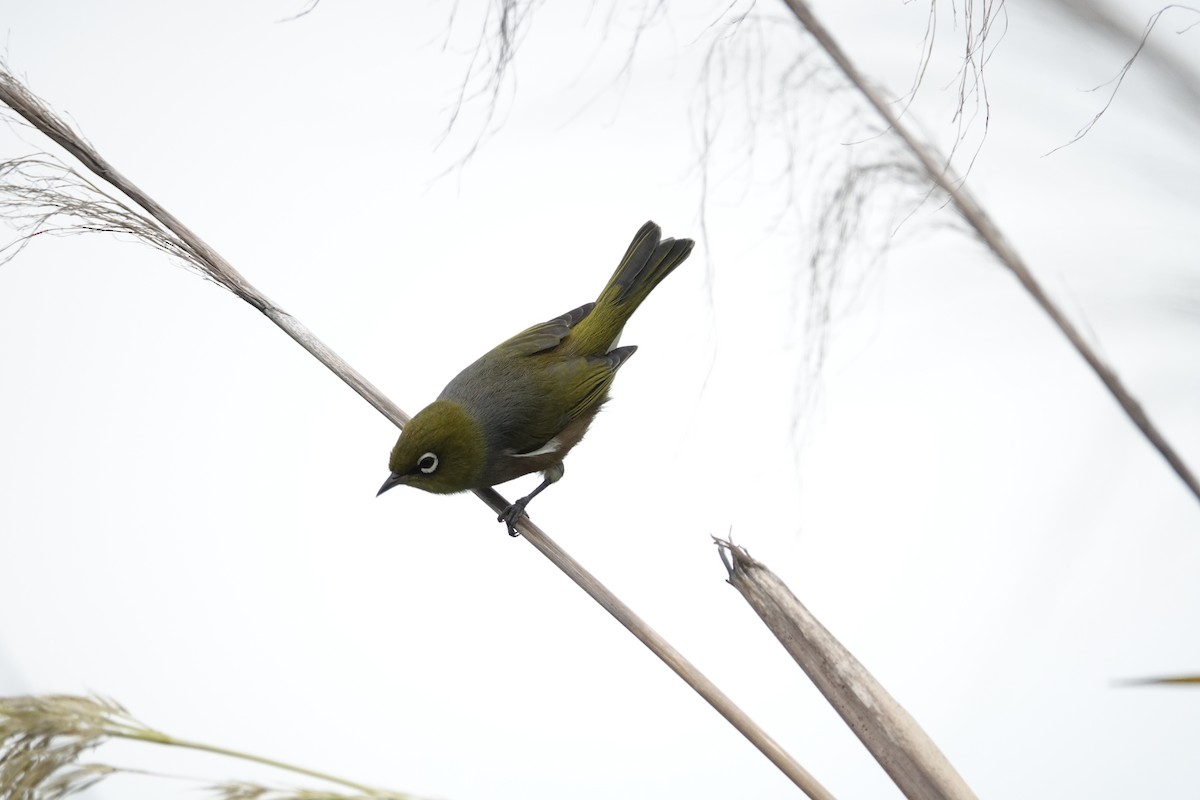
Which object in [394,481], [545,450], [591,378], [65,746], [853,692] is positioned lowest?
[65,746]

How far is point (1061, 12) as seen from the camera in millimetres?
552

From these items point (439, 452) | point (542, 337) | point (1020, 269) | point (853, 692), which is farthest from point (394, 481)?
point (1020, 269)

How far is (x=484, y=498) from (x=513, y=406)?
0.55 feet

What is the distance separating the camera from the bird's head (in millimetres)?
1004

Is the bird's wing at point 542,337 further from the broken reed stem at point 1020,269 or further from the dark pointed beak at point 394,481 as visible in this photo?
the broken reed stem at point 1020,269

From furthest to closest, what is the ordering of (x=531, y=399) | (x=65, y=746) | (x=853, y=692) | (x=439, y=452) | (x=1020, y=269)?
(x=531, y=399)
(x=439, y=452)
(x=1020, y=269)
(x=853, y=692)
(x=65, y=746)

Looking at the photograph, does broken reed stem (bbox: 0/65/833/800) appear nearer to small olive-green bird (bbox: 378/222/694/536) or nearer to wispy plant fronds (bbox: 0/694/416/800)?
small olive-green bird (bbox: 378/222/694/536)

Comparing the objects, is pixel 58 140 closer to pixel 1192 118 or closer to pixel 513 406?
pixel 513 406

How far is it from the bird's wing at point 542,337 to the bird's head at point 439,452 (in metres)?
0.17

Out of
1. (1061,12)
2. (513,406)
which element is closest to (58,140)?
(513,406)

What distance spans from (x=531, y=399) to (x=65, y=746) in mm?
710

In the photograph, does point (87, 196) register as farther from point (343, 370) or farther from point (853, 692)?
point (853, 692)

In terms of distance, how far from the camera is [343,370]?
916mm

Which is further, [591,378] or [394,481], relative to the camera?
[591,378]
